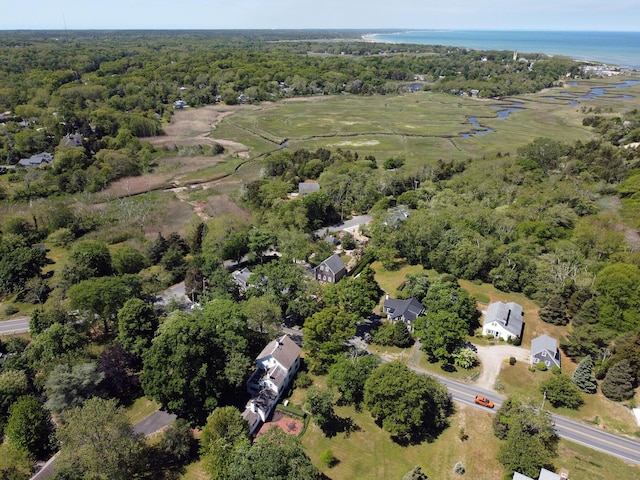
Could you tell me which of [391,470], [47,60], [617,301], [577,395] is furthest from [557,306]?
[47,60]

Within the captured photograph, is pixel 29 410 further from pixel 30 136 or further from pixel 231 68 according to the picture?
pixel 231 68

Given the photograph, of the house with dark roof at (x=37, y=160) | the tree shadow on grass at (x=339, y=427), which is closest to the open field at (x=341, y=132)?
the house with dark roof at (x=37, y=160)

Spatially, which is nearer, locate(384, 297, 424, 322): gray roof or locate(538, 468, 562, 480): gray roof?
locate(538, 468, 562, 480): gray roof

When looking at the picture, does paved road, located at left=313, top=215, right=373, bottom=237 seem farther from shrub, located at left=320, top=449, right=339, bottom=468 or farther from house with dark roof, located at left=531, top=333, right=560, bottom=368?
shrub, located at left=320, top=449, right=339, bottom=468

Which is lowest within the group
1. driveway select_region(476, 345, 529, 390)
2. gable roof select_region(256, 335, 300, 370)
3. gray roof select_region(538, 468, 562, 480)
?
driveway select_region(476, 345, 529, 390)

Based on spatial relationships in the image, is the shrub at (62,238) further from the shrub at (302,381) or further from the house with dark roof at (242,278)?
the shrub at (302,381)

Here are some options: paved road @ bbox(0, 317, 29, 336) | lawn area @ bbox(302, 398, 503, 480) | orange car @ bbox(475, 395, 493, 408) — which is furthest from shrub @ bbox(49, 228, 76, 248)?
orange car @ bbox(475, 395, 493, 408)

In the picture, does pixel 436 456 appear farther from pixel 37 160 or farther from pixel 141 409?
pixel 37 160
